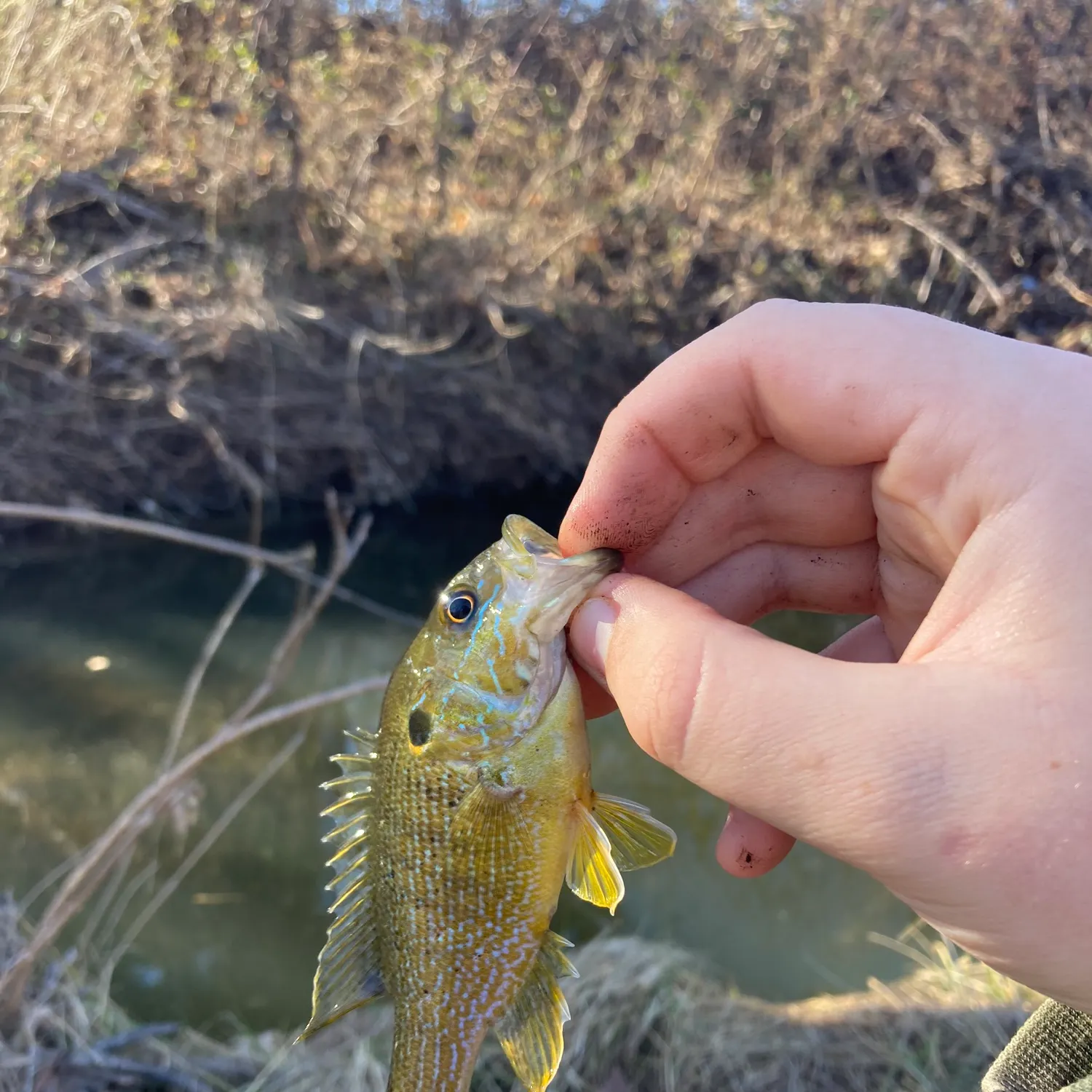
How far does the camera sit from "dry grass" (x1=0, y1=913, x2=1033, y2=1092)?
2.84m

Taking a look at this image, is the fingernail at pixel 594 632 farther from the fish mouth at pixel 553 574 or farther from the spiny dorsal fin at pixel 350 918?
the spiny dorsal fin at pixel 350 918

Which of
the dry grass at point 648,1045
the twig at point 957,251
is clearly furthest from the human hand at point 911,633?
the twig at point 957,251

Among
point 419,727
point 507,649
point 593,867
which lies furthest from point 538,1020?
point 507,649

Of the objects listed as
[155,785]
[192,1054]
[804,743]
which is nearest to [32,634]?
[192,1054]

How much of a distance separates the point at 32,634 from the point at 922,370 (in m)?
6.45

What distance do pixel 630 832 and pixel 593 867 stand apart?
12cm

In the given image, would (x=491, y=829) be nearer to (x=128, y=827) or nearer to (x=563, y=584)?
(x=563, y=584)

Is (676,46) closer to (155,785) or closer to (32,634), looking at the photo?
(155,785)

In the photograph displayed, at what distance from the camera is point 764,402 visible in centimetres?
157

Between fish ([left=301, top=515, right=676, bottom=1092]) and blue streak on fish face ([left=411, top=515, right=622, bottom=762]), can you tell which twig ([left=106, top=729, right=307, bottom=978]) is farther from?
blue streak on fish face ([left=411, top=515, right=622, bottom=762])

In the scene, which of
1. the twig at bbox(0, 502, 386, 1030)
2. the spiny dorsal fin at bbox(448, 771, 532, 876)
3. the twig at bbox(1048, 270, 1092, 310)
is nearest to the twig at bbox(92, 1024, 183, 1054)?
the twig at bbox(0, 502, 386, 1030)

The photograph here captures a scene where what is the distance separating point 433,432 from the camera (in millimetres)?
6207

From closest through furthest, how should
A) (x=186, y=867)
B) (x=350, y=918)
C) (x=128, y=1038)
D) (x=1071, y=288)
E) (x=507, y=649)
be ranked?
(x=507, y=649)
(x=350, y=918)
(x=128, y=1038)
(x=186, y=867)
(x=1071, y=288)

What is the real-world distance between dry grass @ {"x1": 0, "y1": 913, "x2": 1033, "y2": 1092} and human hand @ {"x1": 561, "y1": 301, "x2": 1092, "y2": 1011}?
188 centimetres
